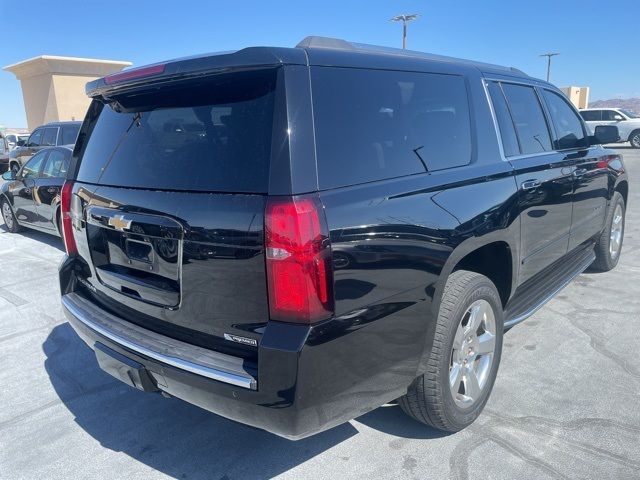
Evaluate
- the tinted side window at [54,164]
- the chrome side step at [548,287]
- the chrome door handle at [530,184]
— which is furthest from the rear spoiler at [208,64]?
the tinted side window at [54,164]

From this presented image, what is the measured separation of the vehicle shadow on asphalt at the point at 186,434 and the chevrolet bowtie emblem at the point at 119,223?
114cm

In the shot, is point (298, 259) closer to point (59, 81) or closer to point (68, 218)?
point (68, 218)

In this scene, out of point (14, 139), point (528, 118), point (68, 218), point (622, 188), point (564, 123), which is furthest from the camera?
point (14, 139)

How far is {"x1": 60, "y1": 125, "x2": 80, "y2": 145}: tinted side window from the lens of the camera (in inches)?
488

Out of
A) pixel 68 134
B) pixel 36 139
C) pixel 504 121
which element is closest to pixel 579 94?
pixel 68 134

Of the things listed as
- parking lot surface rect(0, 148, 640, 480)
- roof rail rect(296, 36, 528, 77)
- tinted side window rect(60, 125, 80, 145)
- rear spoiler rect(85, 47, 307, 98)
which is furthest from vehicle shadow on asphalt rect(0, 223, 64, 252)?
roof rail rect(296, 36, 528, 77)

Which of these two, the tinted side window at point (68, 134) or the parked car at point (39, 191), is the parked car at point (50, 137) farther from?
the parked car at point (39, 191)

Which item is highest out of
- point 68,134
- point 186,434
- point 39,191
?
point 68,134

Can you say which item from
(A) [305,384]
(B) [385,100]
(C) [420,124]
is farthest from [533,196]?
(A) [305,384]

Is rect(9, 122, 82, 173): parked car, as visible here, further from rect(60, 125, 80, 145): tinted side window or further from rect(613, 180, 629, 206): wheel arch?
rect(613, 180, 629, 206): wheel arch

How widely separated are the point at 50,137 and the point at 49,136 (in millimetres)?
84

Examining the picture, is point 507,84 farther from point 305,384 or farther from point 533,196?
point 305,384

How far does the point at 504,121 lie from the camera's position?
3404 millimetres

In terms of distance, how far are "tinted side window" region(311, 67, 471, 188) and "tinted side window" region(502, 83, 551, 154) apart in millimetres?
664
